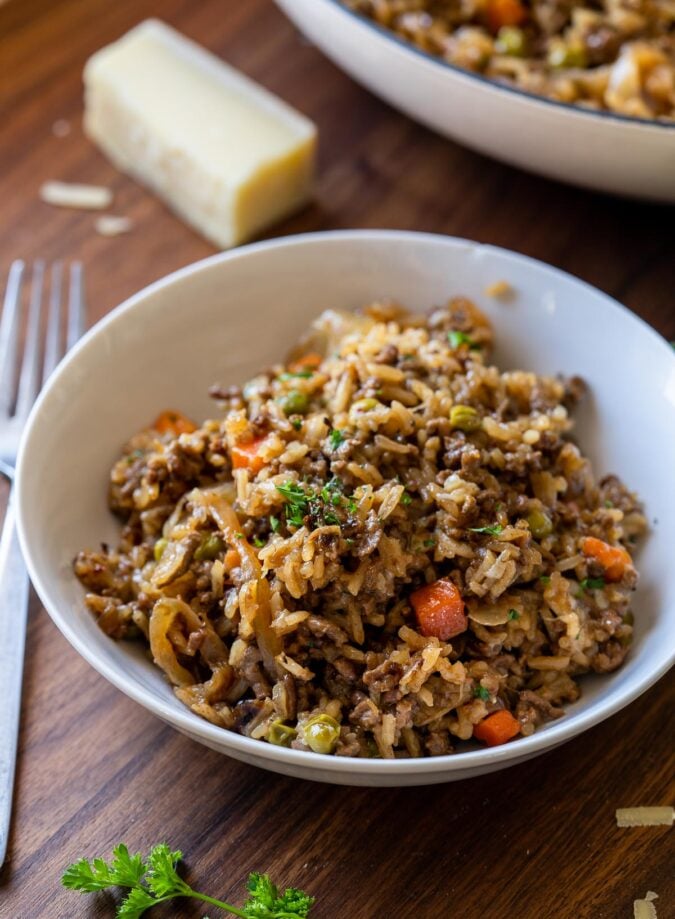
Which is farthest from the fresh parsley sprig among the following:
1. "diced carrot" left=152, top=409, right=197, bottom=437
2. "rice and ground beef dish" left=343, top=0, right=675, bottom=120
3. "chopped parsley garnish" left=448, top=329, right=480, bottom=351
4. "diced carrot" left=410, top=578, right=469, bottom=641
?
"rice and ground beef dish" left=343, top=0, right=675, bottom=120

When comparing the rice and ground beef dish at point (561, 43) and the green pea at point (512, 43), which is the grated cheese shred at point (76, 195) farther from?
the green pea at point (512, 43)

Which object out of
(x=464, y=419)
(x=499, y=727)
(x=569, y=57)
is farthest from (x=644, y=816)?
(x=569, y=57)

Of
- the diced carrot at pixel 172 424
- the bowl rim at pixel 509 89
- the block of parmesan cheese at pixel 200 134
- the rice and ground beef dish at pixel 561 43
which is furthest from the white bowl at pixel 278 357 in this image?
the rice and ground beef dish at pixel 561 43

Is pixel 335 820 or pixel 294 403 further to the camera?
pixel 294 403

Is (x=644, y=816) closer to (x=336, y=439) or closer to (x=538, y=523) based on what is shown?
(x=538, y=523)

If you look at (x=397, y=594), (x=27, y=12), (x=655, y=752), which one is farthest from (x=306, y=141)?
(x=655, y=752)
